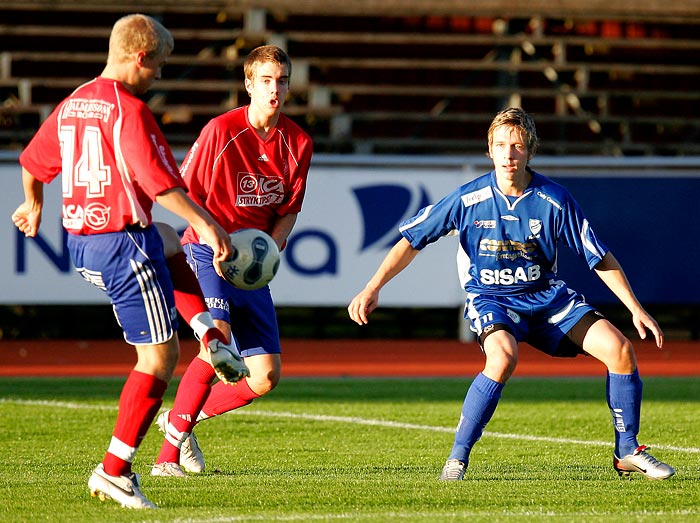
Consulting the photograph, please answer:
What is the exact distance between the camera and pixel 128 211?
503cm

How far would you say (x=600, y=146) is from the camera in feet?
61.7

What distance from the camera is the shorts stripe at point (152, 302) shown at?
5031 millimetres

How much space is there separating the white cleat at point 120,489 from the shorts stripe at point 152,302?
23.1 inches

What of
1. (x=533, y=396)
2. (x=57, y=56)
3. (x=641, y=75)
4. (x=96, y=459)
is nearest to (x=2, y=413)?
(x=96, y=459)

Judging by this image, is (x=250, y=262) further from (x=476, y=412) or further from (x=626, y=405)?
(x=626, y=405)

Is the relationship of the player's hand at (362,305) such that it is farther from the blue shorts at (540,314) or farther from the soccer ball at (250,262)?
the blue shorts at (540,314)

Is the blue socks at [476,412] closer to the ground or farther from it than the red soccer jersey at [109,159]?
closer to the ground

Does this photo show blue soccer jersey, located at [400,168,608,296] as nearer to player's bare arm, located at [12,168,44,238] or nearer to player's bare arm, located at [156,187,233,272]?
player's bare arm, located at [156,187,233,272]

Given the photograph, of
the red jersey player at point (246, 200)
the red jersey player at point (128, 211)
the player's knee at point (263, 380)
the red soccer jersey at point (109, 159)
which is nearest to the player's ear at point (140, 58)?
the red jersey player at point (128, 211)

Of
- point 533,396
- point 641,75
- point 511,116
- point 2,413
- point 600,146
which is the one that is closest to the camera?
point 511,116

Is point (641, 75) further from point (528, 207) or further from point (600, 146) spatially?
point (528, 207)

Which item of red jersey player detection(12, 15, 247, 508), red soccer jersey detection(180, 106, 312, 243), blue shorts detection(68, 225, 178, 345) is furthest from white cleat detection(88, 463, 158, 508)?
red soccer jersey detection(180, 106, 312, 243)

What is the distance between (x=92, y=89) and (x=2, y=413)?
4670 millimetres

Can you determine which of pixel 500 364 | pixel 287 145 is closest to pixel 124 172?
pixel 287 145
